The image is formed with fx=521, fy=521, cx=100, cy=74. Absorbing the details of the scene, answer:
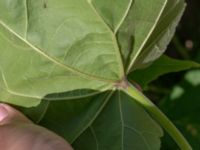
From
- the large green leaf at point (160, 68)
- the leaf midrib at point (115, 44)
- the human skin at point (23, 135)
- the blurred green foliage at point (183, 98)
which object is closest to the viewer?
the leaf midrib at point (115, 44)

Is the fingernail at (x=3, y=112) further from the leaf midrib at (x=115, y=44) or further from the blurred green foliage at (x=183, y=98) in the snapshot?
the blurred green foliage at (x=183, y=98)

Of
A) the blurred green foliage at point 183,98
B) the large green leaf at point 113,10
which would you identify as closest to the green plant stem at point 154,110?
the large green leaf at point 113,10

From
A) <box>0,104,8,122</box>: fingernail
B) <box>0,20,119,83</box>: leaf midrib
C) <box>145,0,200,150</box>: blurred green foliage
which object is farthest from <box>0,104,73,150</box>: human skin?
<box>145,0,200,150</box>: blurred green foliage

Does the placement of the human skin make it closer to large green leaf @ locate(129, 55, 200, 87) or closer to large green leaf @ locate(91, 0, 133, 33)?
large green leaf @ locate(91, 0, 133, 33)

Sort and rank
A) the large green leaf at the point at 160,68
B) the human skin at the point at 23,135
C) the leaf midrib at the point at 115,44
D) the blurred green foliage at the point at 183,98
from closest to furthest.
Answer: the leaf midrib at the point at 115,44
the human skin at the point at 23,135
the large green leaf at the point at 160,68
the blurred green foliage at the point at 183,98

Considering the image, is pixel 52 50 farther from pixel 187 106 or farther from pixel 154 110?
pixel 187 106

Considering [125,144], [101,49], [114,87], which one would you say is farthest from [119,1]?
[125,144]

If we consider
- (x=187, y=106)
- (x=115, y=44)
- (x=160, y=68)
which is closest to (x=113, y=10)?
(x=115, y=44)
